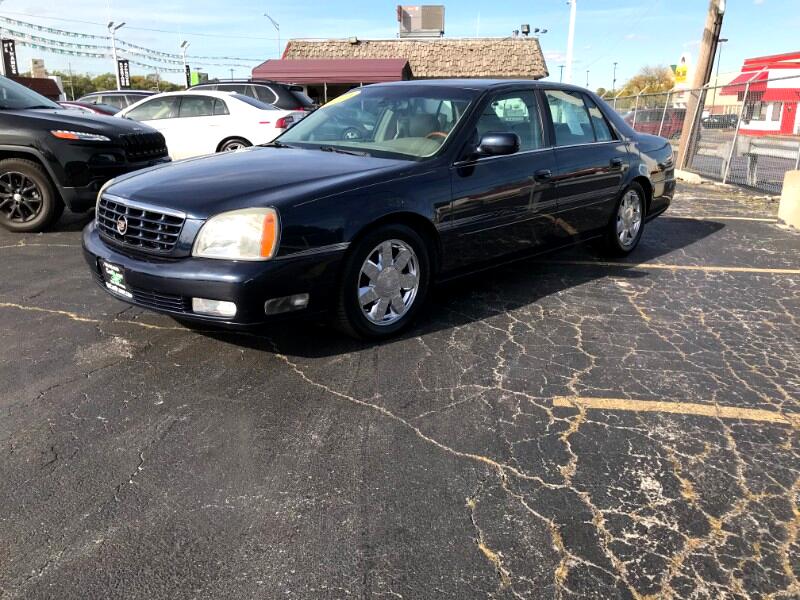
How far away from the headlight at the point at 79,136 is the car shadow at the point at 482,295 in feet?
11.4

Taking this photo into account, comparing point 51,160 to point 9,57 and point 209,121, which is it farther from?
point 9,57

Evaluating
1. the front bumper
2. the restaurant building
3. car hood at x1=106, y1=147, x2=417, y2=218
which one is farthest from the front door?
the restaurant building

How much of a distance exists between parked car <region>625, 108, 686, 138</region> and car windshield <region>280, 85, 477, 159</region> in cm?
1265

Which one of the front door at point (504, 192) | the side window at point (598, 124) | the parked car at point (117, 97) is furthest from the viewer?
the parked car at point (117, 97)

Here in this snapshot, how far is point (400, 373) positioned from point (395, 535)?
140cm

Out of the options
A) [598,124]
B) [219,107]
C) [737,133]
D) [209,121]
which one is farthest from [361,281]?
[737,133]

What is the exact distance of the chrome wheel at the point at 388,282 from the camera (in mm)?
3904

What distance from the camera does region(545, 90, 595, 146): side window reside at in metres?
5.27

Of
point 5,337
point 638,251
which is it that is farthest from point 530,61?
point 5,337

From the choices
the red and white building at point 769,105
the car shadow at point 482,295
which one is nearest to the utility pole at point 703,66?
the red and white building at point 769,105

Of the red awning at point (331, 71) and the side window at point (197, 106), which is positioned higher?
the red awning at point (331, 71)

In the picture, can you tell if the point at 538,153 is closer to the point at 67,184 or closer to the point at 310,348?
the point at 310,348

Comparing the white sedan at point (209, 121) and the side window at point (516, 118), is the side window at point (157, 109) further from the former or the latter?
the side window at point (516, 118)

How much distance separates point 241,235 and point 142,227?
0.66 metres
